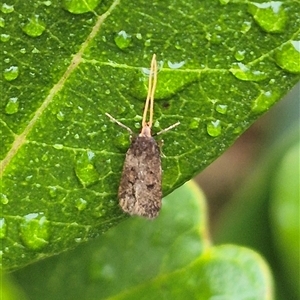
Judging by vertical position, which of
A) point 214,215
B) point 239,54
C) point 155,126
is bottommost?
point 214,215

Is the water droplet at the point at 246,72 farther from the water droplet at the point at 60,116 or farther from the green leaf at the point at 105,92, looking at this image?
the water droplet at the point at 60,116

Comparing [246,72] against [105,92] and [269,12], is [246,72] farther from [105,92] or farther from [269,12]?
[105,92]

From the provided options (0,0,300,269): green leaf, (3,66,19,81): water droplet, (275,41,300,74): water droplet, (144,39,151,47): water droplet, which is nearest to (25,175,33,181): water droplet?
(0,0,300,269): green leaf

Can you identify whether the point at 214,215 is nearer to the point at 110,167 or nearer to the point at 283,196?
the point at 283,196

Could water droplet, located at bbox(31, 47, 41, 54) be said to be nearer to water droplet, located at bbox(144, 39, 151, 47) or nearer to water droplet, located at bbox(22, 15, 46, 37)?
water droplet, located at bbox(22, 15, 46, 37)

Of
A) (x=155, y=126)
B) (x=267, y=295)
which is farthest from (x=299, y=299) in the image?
(x=155, y=126)

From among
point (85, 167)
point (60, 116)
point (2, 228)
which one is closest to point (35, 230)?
point (2, 228)
